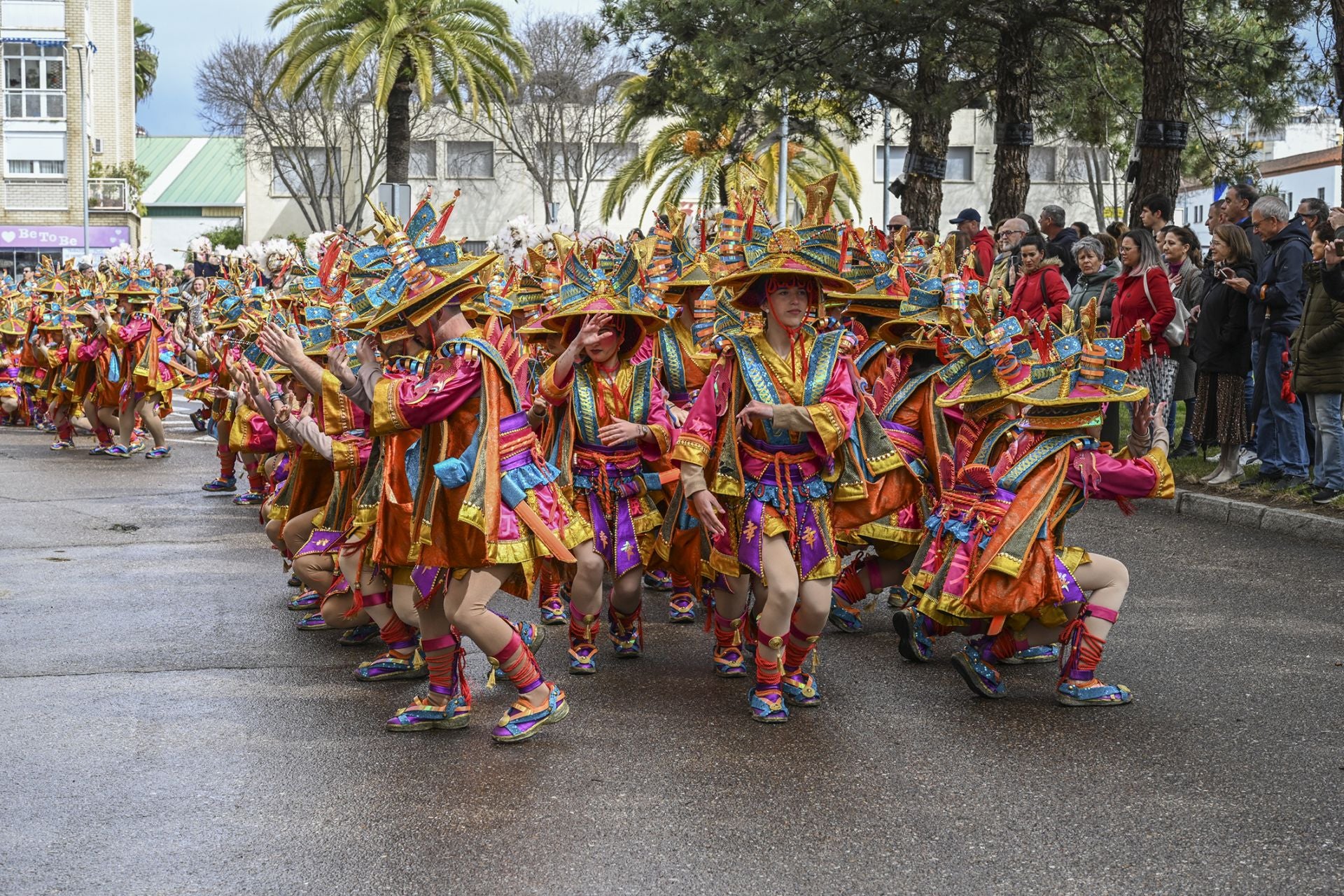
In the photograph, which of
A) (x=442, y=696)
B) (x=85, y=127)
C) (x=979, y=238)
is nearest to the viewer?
(x=442, y=696)

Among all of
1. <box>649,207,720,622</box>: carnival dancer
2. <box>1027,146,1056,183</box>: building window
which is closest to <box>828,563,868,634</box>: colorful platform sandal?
<box>649,207,720,622</box>: carnival dancer

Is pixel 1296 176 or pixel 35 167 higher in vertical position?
pixel 1296 176

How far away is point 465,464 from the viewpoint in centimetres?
558

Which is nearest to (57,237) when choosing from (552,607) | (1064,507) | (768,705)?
(552,607)

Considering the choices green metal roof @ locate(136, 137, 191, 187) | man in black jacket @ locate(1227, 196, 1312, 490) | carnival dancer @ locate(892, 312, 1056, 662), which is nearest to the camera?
carnival dancer @ locate(892, 312, 1056, 662)

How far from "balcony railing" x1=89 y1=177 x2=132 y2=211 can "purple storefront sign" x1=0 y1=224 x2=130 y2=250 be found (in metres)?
0.85

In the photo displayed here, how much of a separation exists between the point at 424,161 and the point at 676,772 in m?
44.3

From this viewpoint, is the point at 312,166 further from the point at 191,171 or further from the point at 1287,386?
the point at 1287,386

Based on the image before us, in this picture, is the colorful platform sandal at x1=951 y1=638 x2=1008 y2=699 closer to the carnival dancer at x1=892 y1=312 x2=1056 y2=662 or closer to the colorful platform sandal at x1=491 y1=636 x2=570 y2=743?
the carnival dancer at x1=892 y1=312 x2=1056 y2=662

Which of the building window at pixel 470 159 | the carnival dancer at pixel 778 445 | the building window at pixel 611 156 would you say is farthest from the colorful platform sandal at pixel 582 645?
the building window at pixel 470 159

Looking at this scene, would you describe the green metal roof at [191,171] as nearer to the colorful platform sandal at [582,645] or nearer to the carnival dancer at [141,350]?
the carnival dancer at [141,350]

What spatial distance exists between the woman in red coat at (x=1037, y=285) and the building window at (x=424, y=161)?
3761 centimetres

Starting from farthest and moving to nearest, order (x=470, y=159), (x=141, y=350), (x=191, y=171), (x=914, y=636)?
(x=191, y=171), (x=470, y=159), (x=141, y=350), (x=914, y=636)

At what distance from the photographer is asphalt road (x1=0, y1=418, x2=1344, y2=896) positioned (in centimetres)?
440
